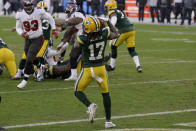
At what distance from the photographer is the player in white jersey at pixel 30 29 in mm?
12164

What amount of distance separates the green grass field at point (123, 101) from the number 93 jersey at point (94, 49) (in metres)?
0.98

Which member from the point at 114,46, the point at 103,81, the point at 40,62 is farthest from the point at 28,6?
the point at 103,81

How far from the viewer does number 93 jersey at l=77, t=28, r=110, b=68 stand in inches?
337

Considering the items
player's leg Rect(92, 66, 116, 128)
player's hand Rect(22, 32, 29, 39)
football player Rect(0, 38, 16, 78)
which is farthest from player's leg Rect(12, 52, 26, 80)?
player's leg Rect(92, 66, 116, 128)

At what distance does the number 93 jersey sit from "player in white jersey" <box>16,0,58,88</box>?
12.3ft

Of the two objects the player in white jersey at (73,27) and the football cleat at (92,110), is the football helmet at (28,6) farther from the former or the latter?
the football cleat at (92,110)

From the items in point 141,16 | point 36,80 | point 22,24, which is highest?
point 22,24

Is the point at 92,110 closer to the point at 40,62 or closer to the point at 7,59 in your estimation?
the point at 40,62

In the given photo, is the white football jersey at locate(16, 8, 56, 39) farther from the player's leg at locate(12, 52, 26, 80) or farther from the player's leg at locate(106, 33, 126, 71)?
the player's leg at locate(106, 33, 126, 71)

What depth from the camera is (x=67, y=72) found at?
530 inches

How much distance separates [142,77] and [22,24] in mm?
3362

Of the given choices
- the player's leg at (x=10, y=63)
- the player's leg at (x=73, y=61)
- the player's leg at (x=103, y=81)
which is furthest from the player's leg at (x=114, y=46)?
the player's leg at (x=103, y=81)

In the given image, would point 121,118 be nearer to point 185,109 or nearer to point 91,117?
point 91,117

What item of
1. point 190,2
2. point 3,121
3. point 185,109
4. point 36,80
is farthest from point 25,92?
point 190,2
